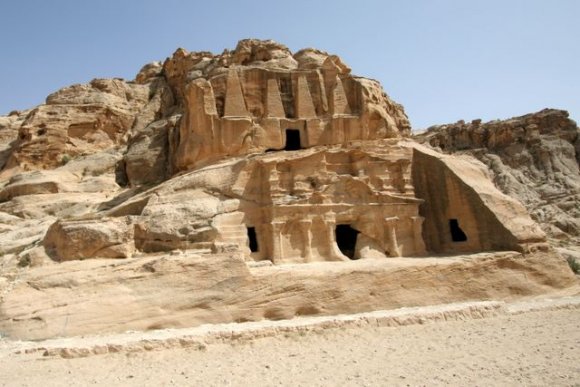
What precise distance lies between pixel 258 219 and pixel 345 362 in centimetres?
744

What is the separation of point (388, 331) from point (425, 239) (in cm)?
682

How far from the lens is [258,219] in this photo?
642 inches

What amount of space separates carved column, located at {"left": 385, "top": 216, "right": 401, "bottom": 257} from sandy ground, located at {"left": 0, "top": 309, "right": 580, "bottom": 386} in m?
4.80

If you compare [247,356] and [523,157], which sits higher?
[523,157]

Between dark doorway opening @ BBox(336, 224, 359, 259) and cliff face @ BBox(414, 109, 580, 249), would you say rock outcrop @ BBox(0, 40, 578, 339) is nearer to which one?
dark doorway opening @ BBox(336, 224, 359, 259)

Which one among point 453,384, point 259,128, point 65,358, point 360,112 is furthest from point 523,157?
point 65,358

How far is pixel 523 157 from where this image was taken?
42750mm

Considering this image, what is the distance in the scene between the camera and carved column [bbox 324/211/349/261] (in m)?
16.0

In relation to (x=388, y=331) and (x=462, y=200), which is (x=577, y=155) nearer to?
(x=462, y=200)

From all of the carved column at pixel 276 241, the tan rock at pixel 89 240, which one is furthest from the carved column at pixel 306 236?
the tan rock at pixel 89 240

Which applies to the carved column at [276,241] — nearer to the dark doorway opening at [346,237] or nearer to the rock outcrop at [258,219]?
the rock outcrop at [258,219]

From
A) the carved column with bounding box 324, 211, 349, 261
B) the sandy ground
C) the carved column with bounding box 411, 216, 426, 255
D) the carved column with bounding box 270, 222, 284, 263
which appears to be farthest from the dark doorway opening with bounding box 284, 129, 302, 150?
the sandy ground

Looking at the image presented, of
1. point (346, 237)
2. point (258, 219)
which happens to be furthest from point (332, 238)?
point (346, 237)

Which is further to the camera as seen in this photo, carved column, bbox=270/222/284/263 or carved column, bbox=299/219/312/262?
carved column, bbox=299/219/312/262
